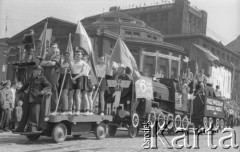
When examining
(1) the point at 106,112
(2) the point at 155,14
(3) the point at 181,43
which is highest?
(2) the point at 155,14

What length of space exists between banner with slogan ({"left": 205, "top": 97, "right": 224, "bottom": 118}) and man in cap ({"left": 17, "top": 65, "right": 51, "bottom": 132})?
1064 cm

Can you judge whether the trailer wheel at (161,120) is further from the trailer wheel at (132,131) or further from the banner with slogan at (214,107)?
the banner with slogan at (214,107)

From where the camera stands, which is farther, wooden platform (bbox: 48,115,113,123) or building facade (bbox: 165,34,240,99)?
building facade (bbox: 165,34,240,99)

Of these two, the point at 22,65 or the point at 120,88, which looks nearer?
the point at 22,65

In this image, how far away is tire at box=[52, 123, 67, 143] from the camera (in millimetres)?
11227

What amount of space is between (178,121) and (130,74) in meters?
4.02

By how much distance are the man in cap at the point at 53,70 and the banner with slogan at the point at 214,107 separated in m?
10.1

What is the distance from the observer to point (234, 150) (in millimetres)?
11516

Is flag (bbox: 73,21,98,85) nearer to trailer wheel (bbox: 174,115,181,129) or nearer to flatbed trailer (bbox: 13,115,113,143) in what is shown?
flatbed trailer (bbox: 13,115,113,143)

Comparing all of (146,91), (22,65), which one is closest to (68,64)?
(22,65)

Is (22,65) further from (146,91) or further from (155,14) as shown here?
→ (155,14)

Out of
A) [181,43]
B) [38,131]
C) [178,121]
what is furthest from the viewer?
[181,43]

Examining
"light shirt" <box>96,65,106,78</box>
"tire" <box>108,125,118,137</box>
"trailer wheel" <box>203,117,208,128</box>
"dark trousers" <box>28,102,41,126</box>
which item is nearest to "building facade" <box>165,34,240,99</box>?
"trailer wheel" <box>203,117,208,128</box>

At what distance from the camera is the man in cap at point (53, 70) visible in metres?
11.4
